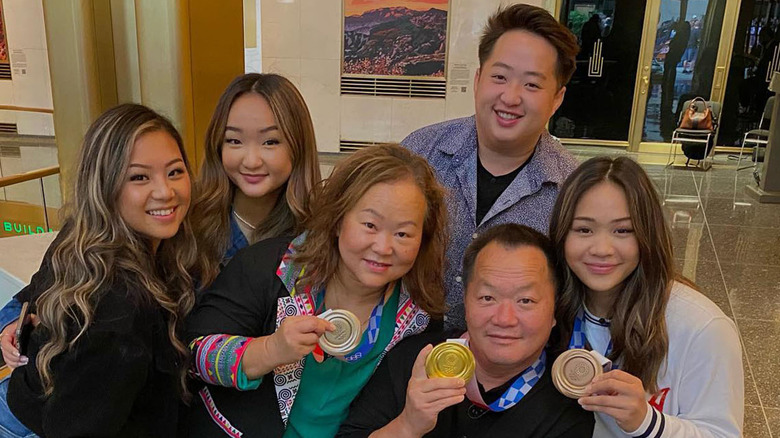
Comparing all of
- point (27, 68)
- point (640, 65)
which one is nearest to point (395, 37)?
point (640, 65)

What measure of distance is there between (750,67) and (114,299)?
13.6m

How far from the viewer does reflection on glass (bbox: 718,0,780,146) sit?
39.4 feet

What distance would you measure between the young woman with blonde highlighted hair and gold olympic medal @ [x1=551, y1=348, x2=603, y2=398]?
42.1 inches

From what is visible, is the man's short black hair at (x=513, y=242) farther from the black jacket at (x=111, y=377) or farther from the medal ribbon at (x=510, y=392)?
the black jacket at (x=111, y=377)

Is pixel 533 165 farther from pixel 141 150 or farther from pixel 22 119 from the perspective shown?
pixel 22 119

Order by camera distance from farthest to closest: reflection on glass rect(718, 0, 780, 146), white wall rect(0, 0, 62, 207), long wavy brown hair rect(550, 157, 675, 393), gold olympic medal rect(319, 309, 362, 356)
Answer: reflection on glass rect(718, 0, 780, 146), white wall rect(0, 0, 62, 207), long wavy brown hair rect(550, 157, 675, 393), gold olympic medal rect(319, 309, 362, 356)

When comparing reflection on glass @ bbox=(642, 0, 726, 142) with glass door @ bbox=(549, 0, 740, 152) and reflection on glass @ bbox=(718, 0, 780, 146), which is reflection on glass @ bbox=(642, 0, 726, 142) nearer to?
glass door @ bbox=(549, 0, 740, 152)

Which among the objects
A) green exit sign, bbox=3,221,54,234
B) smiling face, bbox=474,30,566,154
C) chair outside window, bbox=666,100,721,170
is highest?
smiling face, bbox=474,30,566,154

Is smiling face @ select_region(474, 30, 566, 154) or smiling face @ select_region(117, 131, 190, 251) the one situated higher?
smiling face @ select_region(474, 30, 566, 154)

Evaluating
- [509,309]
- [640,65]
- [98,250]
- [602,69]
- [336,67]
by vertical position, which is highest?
[640,65]

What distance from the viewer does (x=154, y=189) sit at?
1859 mm

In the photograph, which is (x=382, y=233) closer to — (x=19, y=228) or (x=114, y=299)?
(x=114, y=299)

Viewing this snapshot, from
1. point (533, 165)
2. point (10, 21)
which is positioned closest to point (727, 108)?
point (533, 165)

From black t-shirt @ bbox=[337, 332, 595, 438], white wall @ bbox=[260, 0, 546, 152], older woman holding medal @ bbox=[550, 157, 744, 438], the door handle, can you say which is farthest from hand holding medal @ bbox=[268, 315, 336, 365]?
the door handle
